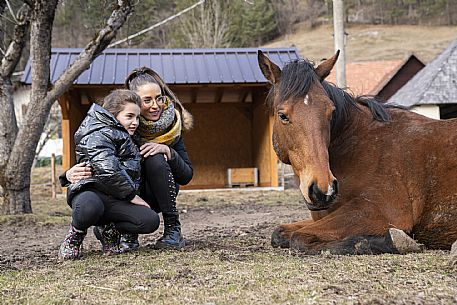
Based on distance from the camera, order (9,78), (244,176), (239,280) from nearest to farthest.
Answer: (239,280), (9,78), (244,176)

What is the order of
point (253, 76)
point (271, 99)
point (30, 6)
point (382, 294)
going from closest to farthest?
point (382, 294)
point (271, 99)
point (30, 6)
point (253, 76)

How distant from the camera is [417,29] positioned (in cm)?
6241

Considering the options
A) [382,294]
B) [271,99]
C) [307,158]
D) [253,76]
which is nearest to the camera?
[382,294]

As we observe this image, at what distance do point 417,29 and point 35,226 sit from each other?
6172 centimetres

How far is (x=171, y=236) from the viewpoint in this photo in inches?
179

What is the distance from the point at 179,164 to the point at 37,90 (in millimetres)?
4641

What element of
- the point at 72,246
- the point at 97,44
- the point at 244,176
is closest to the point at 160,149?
the point at 72,246

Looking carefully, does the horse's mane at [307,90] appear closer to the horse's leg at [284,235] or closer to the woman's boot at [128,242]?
the horse's leg at [284,235]

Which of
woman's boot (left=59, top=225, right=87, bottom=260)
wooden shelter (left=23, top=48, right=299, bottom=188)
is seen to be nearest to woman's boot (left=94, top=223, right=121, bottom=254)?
woman's boot (left=59, top=225, right=87, bottom=260)

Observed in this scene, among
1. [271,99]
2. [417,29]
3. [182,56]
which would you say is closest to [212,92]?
[182,56]

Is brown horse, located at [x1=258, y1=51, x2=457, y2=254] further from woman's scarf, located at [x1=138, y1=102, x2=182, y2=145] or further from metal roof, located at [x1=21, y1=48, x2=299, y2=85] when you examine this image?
metal roof, located at [x1=21, y1=48, x2=299, y2=85]

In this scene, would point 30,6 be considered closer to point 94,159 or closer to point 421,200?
point 94,159

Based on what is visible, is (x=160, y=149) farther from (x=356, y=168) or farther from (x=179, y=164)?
(x=356, y=168)

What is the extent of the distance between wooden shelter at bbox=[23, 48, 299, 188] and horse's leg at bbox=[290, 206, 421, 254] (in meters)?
10.7
